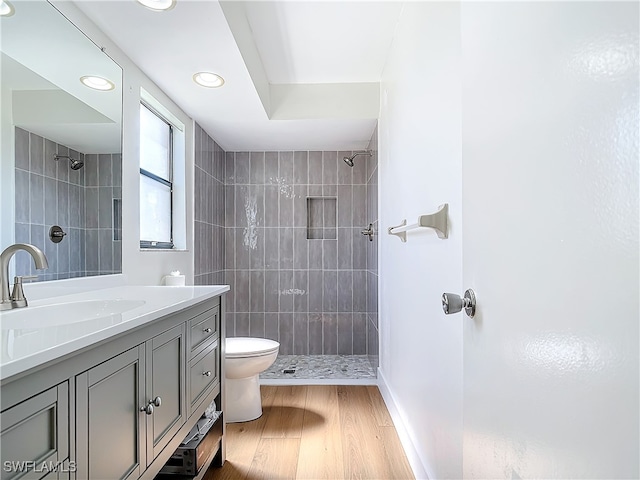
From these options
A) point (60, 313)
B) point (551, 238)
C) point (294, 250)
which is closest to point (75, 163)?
point (60, 313)

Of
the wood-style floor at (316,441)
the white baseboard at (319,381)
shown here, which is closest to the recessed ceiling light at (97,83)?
the wood-style floor at (316,441)

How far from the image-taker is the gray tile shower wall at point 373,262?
10.2 feet

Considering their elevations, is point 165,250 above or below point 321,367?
above

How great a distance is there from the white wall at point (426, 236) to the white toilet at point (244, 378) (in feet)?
2.61

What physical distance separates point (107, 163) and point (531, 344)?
1778mm

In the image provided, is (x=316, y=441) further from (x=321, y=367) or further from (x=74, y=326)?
(x=74, y=326)

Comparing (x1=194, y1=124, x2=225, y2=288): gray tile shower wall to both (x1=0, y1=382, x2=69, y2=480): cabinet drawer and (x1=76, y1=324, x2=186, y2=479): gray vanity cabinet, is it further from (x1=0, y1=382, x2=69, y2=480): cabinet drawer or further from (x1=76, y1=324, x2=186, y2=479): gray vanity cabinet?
(x1=0, y1=382, x2=69, y2=480): cabinet drawer

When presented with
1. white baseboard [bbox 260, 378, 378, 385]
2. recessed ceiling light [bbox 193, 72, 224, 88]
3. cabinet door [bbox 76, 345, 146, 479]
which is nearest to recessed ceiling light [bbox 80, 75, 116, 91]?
recessed ceiling light [bbox 193, 72, 224, 88]

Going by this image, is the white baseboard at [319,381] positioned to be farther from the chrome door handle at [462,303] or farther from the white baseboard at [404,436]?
the chrome door handle at [462,303]

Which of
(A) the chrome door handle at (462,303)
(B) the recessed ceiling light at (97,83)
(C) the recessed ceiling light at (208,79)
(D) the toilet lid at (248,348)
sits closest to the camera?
(A) the chrome door handle at (462,303)

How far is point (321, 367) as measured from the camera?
3.49 metres

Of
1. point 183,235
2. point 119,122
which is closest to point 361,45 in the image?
point 119,122

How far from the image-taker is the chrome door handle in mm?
826

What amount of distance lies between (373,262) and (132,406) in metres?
2.42
